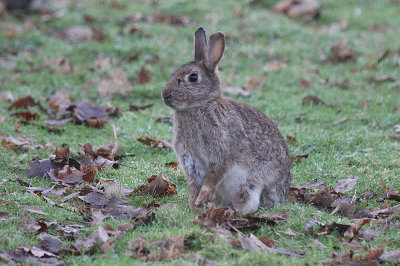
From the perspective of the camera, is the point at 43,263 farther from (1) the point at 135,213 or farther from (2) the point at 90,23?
(2) the point at 90,23

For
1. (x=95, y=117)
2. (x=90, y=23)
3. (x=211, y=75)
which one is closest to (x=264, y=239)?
(x=211, y=75)

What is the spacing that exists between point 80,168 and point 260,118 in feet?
7.52

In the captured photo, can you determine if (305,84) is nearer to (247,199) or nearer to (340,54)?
(340,54)

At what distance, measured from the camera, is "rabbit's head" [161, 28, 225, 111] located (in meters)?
5.95

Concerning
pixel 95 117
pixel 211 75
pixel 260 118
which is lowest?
pixel 95 117

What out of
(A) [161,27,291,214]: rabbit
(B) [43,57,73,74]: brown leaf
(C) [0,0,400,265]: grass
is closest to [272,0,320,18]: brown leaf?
(C) [0,0,400,265]: grass

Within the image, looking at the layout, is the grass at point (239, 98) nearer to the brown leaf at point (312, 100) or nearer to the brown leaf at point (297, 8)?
the brown leaf at point (312, 100)

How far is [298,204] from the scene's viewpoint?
21.1 ft

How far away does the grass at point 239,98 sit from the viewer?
555 cm

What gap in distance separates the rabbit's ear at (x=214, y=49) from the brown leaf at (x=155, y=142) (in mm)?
2442

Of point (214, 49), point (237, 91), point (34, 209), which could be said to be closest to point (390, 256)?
point (214, 49)

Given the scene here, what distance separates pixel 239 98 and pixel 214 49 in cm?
466

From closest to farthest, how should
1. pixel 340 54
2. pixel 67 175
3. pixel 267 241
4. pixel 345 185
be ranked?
1. pixel 267 241
2. pixel 67 175
3. pixel 345 185
4. pixel 340 54

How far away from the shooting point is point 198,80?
6.06m
